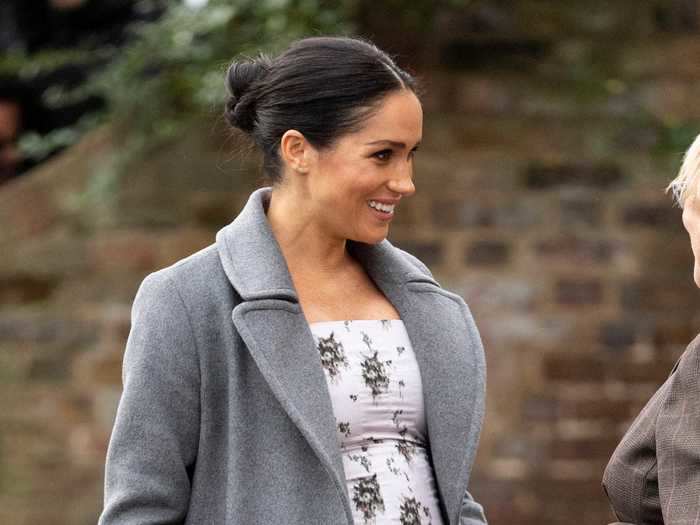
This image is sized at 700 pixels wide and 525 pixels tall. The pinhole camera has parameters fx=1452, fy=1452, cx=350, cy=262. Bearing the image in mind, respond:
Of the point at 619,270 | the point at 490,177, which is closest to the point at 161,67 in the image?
the point at 490,177

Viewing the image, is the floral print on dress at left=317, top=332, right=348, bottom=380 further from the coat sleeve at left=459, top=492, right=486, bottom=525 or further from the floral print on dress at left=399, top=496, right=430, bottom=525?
the coat sleeve at left=459, top=492, right=486, bottom=525

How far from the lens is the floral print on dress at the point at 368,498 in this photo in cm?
264

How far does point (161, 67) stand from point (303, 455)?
13.1 ft

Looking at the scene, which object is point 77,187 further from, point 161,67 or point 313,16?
point 313,16

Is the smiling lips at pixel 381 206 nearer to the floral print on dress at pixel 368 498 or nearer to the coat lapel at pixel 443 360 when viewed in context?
the coat lapel at pixel 443 360

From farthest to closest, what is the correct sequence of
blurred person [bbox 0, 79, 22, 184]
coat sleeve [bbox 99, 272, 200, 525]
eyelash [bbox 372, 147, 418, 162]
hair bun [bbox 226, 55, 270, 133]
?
blurred person [bbox 0, 79, 22, 184] < hair bun [bbox 226, 55, 270, 133] < eyelash [bbox 372, 147, 418, 162] < coat sleeve [bbox 99, 272, 200, 525]

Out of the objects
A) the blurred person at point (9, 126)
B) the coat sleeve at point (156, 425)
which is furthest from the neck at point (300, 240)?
the blurred person at point (9, 126)

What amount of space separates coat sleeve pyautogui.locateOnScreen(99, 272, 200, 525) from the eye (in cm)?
47

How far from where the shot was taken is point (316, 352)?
8.75 feet

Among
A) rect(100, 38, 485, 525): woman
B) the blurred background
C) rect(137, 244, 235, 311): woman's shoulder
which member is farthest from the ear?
the blurred background

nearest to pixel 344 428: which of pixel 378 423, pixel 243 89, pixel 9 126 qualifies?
pixel 378 423

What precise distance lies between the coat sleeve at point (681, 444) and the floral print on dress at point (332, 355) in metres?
0.60

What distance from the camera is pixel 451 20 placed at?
6297 mm

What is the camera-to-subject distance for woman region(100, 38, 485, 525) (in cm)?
257
